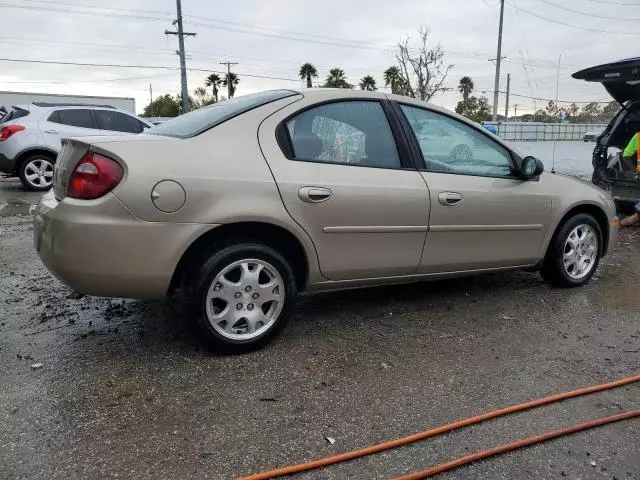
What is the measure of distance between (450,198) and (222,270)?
169cm

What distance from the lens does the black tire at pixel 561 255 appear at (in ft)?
15.1

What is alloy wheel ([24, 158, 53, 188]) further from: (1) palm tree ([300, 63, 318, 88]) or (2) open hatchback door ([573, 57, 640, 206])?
(1) palm tree ([300, 63, 318, 88])

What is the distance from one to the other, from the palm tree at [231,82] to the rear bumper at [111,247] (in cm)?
6339

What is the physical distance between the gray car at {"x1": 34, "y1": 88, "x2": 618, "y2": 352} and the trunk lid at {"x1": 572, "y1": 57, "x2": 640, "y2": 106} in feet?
13.6

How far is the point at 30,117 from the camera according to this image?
33.9ft

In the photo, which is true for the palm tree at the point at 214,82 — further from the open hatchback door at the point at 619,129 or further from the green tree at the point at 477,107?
the open hatchback door at the point at 619,129

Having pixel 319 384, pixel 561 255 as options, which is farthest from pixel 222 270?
pixel 561 255

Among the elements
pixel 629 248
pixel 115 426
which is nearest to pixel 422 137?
pixel 115 426

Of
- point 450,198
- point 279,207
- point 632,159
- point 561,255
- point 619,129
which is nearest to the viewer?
point 279,207

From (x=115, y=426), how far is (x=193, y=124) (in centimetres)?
185

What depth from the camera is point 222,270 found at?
3148 millimetres

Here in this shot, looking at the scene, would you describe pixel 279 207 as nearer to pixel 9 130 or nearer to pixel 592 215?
pixel 592 215

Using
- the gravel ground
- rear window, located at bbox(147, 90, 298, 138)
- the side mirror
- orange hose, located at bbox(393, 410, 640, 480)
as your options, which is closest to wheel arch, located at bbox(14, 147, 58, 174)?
the gravel ground

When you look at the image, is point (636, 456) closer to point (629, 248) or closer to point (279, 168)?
point (279, 168)
